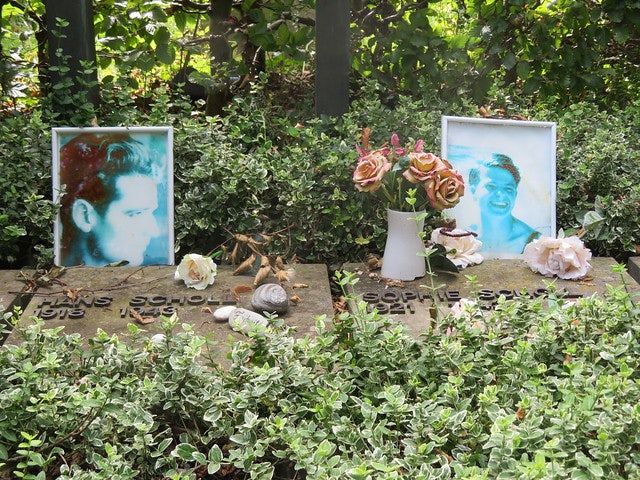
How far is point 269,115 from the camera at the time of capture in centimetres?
490

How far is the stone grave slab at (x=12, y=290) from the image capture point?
3.39m

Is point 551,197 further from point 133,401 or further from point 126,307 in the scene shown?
point 133,401

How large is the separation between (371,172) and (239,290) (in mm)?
677

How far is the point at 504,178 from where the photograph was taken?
407 centimetres

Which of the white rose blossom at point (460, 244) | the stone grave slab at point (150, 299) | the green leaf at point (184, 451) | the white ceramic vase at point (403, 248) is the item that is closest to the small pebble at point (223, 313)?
the stone grave slab at point (150, 299)

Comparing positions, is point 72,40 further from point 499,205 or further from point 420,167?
point 499,205

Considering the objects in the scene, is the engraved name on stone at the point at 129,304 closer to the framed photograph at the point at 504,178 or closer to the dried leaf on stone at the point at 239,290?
the dried leaf on stone at the point at 239,290

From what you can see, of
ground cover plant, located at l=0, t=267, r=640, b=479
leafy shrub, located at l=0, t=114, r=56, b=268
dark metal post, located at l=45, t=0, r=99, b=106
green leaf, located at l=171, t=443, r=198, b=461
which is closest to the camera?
ground cover plant, located at l=0, t=267, r=640, b=479

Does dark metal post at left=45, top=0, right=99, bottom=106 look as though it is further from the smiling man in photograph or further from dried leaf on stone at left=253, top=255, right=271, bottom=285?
the smiling man in photograph

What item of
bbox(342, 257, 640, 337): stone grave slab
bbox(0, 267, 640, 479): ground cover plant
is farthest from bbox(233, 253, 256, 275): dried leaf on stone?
bbox(0, 267, 640, 479): ground cover plant

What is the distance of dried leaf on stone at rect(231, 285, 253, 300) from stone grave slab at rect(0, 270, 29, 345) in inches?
30.2

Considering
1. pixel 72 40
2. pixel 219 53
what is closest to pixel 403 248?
pixel 72 40

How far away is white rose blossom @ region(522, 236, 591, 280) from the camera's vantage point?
3.60m

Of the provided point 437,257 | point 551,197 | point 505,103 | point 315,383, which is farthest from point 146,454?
point 505,103
